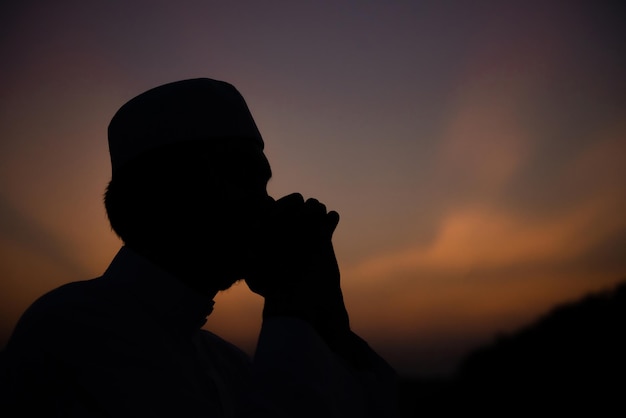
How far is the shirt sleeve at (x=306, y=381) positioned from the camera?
4.16 feet

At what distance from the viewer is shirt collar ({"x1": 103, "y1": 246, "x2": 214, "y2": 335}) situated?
8.21 feet

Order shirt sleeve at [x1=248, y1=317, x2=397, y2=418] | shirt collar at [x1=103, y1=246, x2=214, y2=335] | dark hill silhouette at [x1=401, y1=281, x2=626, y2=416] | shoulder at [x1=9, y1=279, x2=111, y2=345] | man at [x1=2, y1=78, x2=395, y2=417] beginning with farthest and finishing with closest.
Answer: dark hill silhouette at [x1=401, y1=281, x2=626, y2=416], shirt collar at [x1=103, y1=246, x2=214, y2=335], shoulder at [x1=9, y1=279, x2=111, y2=345], man at [x1=2, y1=78, x2=395, y2=417], shirt sleeve at [x1=248, y1=317, x2=397, y2=418]

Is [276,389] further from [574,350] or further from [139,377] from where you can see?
[574,350]

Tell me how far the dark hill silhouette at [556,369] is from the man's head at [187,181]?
235 cm

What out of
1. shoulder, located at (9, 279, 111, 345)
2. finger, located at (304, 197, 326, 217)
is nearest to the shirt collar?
shoulder, located at (9, 279, 111, 345)

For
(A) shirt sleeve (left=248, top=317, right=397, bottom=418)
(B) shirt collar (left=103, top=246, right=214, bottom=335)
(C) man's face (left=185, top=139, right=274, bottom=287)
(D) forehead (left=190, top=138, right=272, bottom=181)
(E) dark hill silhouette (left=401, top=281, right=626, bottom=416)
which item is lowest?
(A) shirt sleeve (left=248, top=317, right=397, bottom=418)

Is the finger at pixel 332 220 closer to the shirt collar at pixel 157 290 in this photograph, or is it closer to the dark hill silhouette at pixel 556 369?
the shirt collar at pixel 157 290

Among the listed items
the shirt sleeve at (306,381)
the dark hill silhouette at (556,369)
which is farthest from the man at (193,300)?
the dark hill silhouette at (556,369)

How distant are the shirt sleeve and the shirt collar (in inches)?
49.7

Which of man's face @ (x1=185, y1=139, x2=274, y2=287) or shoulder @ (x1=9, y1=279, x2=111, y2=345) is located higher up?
man's face @ (x1=185, y1=139, x2=274, y2=287)

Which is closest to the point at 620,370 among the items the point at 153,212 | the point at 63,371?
the point at 153,212

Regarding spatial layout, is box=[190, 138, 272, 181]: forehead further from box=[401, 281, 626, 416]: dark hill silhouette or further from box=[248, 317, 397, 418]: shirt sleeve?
box=[401, 281, 626, 416]: dark hill silhouette

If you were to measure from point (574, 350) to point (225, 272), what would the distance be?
4.78 m

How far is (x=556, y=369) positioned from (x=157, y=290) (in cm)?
518
